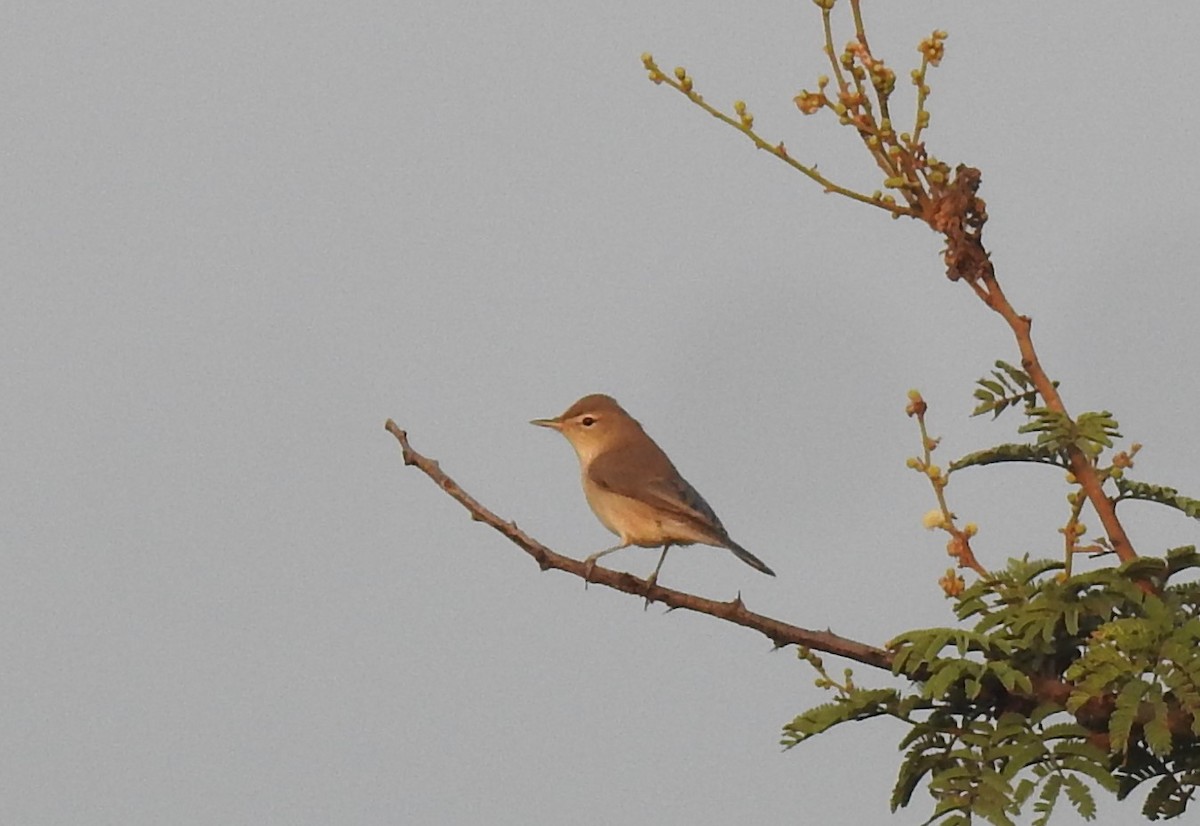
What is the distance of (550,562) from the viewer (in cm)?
411

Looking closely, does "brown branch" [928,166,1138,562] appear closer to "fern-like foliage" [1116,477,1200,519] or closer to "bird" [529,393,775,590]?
"fern-like foliage" [1116,477,1200,519]

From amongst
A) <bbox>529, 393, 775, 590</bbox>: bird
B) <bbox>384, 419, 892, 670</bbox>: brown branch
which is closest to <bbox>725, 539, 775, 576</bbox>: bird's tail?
<bbox>529, 393, 775, 590</bbox>: bird

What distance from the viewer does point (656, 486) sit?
776 cm

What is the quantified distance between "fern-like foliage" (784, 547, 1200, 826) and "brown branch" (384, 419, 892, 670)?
9 centimetres

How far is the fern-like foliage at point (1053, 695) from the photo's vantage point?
3.56 metres

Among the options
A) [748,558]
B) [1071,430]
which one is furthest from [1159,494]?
[748,558]

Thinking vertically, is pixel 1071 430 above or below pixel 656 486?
below

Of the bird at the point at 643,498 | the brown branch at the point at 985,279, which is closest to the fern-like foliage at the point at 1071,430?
the brown branch at the point at 985,279

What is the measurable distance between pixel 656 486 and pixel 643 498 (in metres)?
0.09

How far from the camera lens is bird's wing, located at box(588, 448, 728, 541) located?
297 inches

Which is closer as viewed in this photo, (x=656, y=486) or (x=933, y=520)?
(x=933, y=520)

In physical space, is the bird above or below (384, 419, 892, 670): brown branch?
above

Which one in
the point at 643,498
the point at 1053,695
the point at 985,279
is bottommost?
the point at 1053,695

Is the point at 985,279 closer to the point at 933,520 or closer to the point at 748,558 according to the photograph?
the point at 933,520
